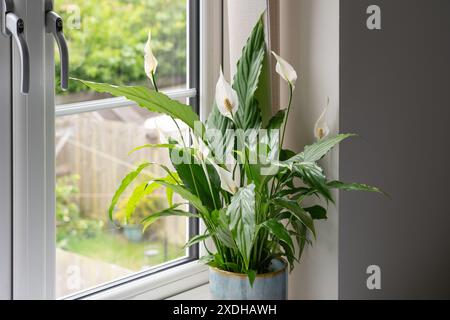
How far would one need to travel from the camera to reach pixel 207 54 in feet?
7.31

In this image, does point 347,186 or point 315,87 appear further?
point 315,87

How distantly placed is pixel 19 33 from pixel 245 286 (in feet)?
2.39

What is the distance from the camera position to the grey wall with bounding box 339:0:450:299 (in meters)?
2.04

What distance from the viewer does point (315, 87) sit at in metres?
2.04

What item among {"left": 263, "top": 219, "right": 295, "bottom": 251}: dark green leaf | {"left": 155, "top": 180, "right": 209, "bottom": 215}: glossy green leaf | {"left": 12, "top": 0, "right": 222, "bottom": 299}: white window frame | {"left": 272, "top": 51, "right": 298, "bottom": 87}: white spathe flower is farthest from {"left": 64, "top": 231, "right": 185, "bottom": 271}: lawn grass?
{"left": 272, "top": 51, "right": 298, "bottom": 87}: white spathe flower

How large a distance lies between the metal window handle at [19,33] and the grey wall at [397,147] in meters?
0.74

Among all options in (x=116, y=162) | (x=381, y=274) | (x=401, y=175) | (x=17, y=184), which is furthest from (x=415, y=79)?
(x=17, y=184)

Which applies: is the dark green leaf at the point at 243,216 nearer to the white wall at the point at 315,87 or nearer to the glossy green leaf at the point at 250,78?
the glossy green leaf at the point at 250,78

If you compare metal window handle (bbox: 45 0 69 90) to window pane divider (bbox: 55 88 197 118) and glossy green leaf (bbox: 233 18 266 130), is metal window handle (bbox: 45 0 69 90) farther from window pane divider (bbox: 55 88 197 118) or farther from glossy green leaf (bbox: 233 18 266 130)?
glossy green leaf (bbox: 233 18 266 130)

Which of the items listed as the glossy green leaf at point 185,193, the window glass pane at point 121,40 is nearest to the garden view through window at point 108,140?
the window glass pane at point 121,40

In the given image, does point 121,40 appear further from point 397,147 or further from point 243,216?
point 397,147

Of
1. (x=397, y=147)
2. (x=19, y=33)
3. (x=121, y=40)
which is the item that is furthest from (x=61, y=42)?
→ (x=397, y=147)

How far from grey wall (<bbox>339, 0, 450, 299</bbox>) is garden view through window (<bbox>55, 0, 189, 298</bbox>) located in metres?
0.46

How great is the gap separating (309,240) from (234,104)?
0.40 meters
